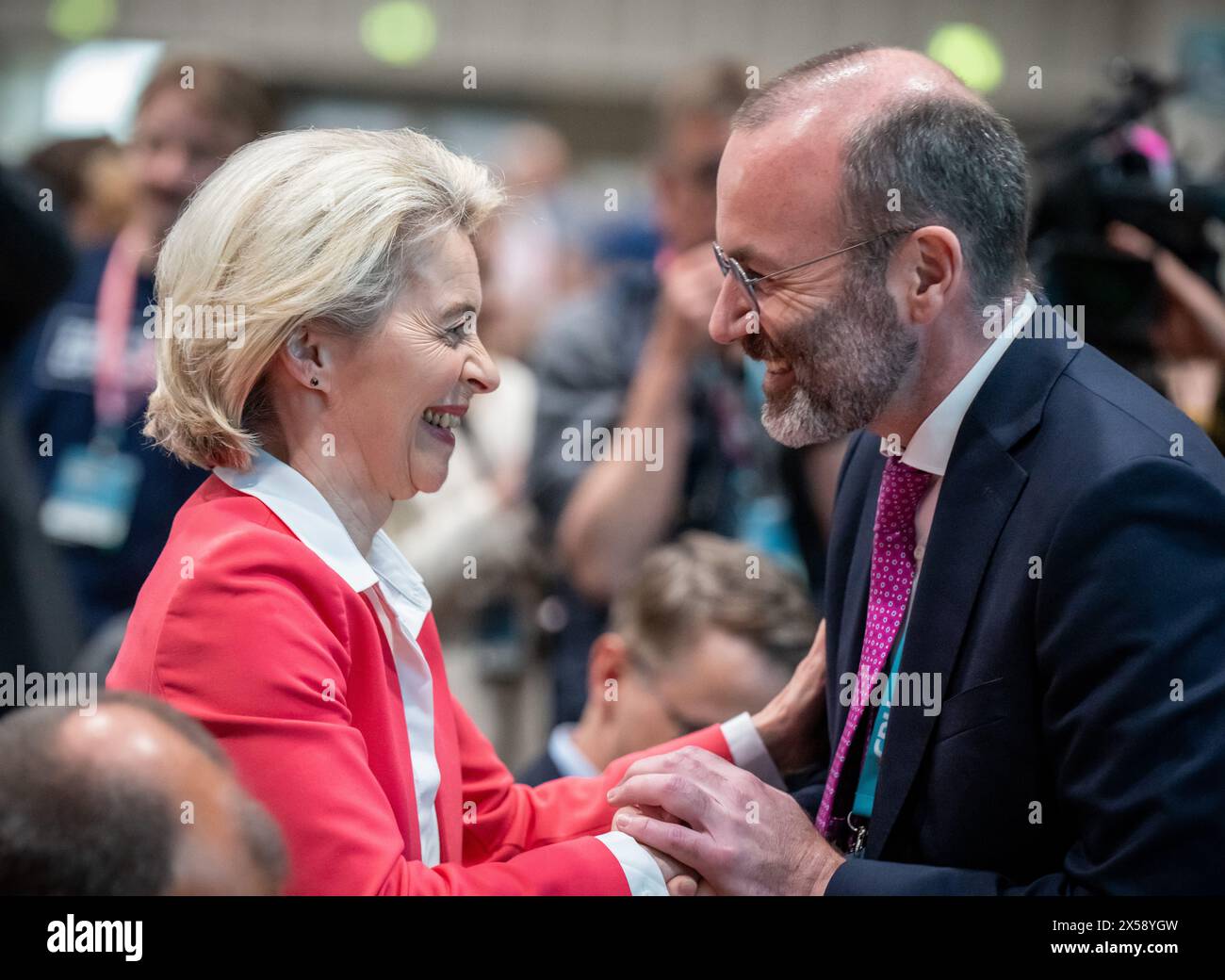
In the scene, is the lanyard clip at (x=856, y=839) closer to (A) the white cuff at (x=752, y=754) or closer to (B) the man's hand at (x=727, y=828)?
(B) the man's hand at (x=727, y=828)

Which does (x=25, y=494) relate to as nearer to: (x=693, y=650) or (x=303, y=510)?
(x=303, y=510)

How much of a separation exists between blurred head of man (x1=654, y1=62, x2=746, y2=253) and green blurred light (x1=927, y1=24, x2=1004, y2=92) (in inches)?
196

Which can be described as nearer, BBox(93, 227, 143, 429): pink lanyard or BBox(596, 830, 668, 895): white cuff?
BBox(596, 830, 668, 895): white cuff

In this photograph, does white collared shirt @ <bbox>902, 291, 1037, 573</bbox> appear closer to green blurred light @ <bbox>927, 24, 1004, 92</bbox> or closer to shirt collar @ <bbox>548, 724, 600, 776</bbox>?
shirt collar @ <bbox>548, 724, 600, 776</bbox>

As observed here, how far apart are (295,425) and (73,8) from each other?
778 centimetres

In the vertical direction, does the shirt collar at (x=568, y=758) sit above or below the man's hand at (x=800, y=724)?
below

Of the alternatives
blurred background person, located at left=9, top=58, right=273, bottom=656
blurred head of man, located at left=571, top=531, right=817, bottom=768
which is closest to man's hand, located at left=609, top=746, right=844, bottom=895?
blurred head of man, located at left=571, top=531, right=817, bottom=768

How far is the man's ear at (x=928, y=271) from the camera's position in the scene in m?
1.75

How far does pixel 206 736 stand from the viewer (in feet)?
4.69

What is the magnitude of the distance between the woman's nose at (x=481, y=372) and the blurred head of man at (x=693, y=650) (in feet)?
3.13

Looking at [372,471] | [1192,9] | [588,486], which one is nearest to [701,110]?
[588,486]

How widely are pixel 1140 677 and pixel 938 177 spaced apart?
0.64 m

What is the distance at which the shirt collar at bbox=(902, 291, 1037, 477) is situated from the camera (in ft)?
5.83

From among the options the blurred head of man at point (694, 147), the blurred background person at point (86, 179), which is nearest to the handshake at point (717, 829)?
the blurred head of man at point (694, 147)
